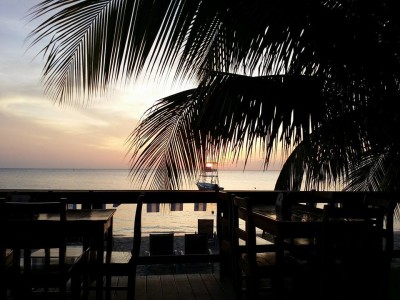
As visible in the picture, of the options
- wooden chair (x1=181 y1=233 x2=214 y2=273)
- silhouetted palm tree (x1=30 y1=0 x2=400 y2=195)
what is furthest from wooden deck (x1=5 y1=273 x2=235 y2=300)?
silhouetted palm tree (x1=30 y1=0 x2=400 y2=195)

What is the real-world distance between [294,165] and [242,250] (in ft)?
3.11

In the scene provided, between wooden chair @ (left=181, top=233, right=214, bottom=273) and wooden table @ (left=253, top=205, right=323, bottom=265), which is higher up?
wooden table @ (left=253, top=205, right=323, bottom=265)

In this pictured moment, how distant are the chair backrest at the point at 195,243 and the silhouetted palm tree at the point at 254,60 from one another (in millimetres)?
1912

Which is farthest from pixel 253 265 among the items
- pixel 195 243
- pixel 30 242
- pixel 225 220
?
pixel 195 243

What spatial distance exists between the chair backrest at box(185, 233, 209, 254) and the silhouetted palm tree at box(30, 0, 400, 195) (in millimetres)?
1912

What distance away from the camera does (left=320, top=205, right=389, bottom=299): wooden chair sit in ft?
7.92

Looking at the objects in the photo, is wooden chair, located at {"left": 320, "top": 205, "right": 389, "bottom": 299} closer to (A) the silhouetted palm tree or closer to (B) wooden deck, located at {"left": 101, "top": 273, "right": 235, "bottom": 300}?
(A) the silhouetted palm tree

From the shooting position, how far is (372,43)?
2207mm

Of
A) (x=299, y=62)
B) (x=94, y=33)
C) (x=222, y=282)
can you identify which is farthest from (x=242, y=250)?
(x=94, y=33)

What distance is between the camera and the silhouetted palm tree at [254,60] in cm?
196

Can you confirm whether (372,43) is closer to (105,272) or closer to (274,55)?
(274,55)

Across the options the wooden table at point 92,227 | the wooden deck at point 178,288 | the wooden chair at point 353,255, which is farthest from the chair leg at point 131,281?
the wooden chair at point 353,255

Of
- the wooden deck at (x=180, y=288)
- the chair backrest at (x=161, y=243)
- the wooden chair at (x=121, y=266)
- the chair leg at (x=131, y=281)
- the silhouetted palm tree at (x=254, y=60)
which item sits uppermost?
the silhouetted palm tree at (x=254, y=60)

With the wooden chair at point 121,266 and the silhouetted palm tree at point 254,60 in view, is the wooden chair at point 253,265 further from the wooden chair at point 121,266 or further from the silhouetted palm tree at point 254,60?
the wooden chair at point 121,266
